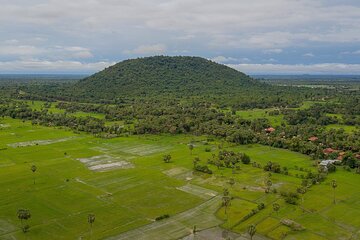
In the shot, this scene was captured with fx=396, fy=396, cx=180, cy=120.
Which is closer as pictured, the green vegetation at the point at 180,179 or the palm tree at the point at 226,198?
the green vegetation at the point at 180,179

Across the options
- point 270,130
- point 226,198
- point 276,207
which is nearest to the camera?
point 276,207

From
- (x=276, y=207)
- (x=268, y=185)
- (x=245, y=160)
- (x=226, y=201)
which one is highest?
(x=226, y=201)

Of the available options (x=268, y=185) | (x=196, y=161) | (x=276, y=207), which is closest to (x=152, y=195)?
(x=268, y=185)

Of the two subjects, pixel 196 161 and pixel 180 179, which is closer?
pixel 180 179

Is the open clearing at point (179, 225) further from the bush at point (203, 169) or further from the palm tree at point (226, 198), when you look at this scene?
the bush at point (203, 169)

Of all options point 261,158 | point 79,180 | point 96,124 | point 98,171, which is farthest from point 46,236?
point 96,124

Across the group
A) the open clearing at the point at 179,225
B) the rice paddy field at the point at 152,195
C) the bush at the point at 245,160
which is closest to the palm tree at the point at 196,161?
the rice paddy field at the point at 152,195

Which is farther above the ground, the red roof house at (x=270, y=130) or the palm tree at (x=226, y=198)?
the red roof house at (x=270, y=130)

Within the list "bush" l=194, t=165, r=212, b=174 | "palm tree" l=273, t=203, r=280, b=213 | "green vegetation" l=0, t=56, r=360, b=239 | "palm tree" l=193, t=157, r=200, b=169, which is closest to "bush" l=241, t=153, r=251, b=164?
"green vegetation" l=0, t=56, r=360, b=239

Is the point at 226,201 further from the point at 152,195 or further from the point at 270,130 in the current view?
the point at 270,130
